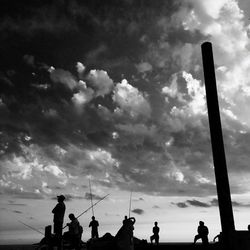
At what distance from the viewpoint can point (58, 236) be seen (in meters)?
9.93

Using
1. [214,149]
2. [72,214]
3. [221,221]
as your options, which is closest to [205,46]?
[214,149]

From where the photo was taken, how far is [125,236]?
9.31 metres

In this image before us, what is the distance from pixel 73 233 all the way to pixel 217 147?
5777 millimetres

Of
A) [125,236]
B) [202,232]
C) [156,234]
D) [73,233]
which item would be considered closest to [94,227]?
[156,234]

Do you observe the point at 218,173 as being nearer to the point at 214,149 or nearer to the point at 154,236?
the point at 214,149

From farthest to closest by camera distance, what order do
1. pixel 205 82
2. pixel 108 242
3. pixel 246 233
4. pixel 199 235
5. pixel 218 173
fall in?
pixel 199 235 → pixel 205 82 → pixel 218 173 → pixel 108 242 → pixel 246 233

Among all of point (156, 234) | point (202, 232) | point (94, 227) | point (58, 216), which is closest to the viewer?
point (58, 216)

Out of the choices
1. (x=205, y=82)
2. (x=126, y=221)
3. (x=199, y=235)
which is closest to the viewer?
(x=126, y=221)

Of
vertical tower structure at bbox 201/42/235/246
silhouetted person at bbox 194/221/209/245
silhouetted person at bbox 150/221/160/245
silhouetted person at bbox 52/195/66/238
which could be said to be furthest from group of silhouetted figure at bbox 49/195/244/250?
silhouetted person at bbox 150/221/160/245

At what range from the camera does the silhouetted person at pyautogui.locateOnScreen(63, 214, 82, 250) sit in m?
10.6

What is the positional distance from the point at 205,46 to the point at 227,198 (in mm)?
5742

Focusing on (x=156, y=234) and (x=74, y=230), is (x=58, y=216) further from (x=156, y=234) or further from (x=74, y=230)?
(x=156, y=234)

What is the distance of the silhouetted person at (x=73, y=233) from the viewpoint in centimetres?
1056

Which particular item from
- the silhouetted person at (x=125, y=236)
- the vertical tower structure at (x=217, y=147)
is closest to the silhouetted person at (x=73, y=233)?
the silhouetted person at (x=125, y=236)
